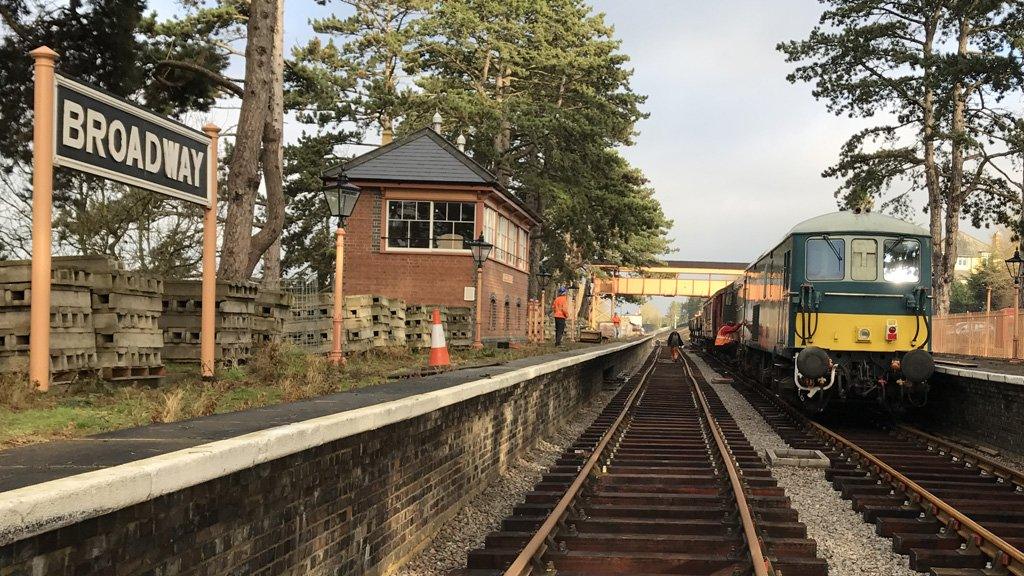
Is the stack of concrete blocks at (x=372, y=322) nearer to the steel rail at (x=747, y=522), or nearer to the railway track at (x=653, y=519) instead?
the railway track at (x=653, y=519)

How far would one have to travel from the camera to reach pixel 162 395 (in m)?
6.88

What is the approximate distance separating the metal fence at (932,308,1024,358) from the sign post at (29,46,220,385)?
22.1 m

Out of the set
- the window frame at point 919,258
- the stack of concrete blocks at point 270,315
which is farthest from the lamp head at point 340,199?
the window frame at point 919,258

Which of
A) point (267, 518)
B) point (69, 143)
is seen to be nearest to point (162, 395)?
point (69, 143)

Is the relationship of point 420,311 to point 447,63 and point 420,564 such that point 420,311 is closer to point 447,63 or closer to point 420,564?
point 420,564

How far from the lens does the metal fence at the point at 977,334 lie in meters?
23.8

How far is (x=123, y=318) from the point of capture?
729 cm

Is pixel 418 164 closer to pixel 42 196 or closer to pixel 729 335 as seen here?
pixel 729 335

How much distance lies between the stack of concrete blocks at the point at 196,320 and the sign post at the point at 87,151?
171cm

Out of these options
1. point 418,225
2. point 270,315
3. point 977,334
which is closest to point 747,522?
point 270,315

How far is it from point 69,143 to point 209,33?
17.7 metres

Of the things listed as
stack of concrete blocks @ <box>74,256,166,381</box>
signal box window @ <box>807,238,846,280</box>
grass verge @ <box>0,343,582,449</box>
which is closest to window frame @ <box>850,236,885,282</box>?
signal box window @ <box>807,238,846,280</box>

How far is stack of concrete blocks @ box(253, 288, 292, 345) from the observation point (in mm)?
10797

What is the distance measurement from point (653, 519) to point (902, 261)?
8955 millimetres
